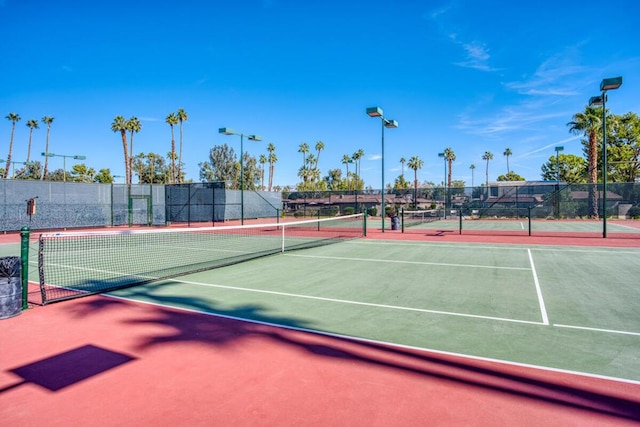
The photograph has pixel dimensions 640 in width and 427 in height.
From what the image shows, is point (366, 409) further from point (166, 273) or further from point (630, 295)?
point (166, 273)

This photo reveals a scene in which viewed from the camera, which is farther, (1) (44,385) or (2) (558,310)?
(2) (558,310)

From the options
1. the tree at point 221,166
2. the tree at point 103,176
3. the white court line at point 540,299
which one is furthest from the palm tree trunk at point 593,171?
the tree at point 103,176

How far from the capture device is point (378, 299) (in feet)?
23.5

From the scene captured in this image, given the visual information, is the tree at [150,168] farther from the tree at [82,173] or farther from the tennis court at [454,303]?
the tennis court at [454,303]

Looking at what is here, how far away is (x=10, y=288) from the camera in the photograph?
6.16 m

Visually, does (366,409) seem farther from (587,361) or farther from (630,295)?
(630,295)

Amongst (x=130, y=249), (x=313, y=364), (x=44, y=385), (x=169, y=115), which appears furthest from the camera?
(x=169, y=115)

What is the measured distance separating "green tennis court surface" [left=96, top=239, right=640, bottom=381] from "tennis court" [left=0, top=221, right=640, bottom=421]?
2 cm

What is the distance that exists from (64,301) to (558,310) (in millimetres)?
9226

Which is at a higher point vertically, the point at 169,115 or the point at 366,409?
the point at 169,115

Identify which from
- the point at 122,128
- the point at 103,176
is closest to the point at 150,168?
the point at 103,176

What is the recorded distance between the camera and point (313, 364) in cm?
434

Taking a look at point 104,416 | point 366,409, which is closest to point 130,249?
point 104,416

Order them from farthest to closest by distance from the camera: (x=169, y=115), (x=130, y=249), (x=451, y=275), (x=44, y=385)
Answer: (x=169, y=115) < (x=130, y=249) < (x=451, y=275) < (x=44, y=385)
